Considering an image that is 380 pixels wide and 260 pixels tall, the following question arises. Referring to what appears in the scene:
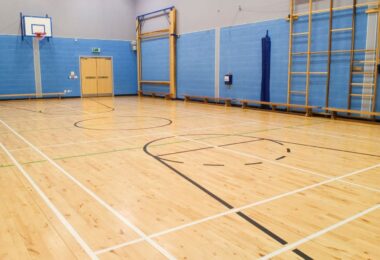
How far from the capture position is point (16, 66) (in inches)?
586

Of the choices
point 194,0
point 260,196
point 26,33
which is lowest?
point 260,196

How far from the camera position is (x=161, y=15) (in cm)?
1566

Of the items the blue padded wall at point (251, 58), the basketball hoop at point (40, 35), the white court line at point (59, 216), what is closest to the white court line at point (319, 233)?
the white court line at point (59, 216)

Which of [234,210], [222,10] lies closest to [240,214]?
[234,210]

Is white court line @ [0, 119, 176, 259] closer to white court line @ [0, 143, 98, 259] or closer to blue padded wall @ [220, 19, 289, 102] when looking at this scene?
white court line @ [0, 143, 98, 259]

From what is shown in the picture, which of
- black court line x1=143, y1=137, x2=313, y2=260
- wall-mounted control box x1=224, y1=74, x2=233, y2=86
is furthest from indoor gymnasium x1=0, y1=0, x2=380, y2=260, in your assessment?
wall-mounted control box x1=224, y1=74, x2=233, y2=86

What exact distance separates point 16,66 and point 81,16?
3.57 metres

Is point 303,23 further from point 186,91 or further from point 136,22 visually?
point 136,22

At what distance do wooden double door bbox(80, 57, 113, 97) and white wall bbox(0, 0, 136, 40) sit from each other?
1139 millimetres

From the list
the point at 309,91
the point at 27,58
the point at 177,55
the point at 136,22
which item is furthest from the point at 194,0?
the point at 27,58

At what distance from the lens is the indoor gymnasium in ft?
9.01

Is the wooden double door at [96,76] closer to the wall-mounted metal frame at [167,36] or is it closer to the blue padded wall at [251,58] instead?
the wall-mounted metal frame at [167,36]

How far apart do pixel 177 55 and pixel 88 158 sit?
10645 mm

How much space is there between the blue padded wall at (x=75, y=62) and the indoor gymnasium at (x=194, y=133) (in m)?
0.06
